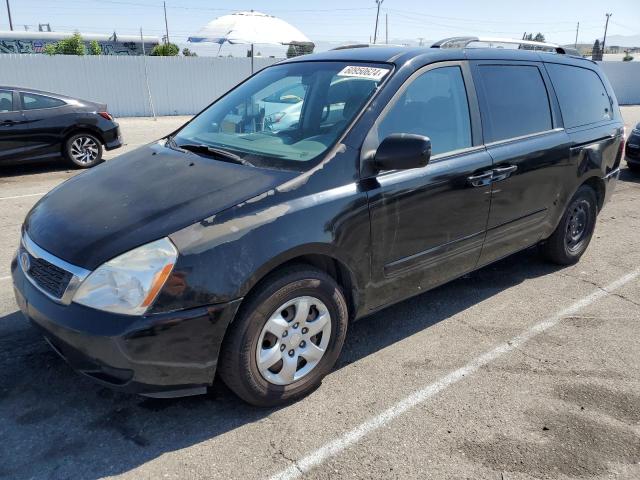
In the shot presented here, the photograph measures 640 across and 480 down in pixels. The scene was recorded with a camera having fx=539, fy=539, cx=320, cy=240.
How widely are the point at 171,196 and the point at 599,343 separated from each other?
304 centimetres

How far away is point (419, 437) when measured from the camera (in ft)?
9.05

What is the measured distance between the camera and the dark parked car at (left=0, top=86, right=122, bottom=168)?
349 inches

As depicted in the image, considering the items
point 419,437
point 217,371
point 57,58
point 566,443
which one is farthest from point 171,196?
point 57,58

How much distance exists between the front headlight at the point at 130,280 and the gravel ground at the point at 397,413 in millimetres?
752

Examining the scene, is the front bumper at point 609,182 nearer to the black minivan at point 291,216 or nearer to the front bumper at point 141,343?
the black minivan at point 291,216

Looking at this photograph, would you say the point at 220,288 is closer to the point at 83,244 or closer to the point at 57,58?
the point at 83,244

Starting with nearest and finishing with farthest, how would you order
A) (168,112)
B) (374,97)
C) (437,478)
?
(437,478)
(374,97)
(168,112)

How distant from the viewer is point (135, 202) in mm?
2811

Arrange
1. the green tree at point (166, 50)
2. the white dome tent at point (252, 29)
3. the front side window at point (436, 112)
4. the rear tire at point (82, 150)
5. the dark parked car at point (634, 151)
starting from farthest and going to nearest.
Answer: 1. the white dome tent at point (252, 29)
2. the green tree at point (166, 50)
3. the dark parked car at point (634, 151)
4. the rear tire at point (82, 150)
5. the front side window at point (436, 112)

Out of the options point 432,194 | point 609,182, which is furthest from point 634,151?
point 432,194

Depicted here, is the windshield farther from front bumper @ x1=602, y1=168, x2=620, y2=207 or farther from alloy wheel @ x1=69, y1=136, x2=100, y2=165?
alloy wheel @ x1=69, y1=136, x2=100, y2=165

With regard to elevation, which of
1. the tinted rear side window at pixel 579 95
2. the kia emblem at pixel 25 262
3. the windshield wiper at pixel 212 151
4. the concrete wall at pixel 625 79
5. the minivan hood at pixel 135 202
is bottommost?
the concrete wall at pixel 625 79

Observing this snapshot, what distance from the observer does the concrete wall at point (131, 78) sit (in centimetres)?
1773

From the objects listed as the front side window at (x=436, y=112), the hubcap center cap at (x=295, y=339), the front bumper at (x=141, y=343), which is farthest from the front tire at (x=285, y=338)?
the front side window at (x=436, y=112)
